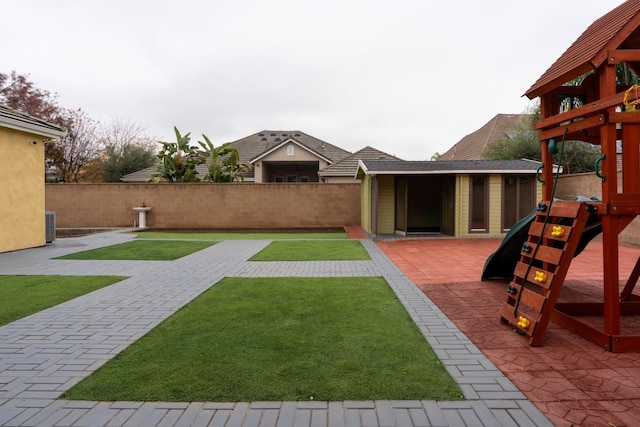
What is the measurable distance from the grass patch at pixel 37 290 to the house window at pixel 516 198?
40.9 feet

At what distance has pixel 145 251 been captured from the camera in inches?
415

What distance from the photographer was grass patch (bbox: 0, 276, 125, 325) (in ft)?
16.5

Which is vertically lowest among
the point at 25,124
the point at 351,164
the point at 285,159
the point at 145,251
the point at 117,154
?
the point at 145,251

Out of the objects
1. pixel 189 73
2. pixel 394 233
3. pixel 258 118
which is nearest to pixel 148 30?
pixel 189 73

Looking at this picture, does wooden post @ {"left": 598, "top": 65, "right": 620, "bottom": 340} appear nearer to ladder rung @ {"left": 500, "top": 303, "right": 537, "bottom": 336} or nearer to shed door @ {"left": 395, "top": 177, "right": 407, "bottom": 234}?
ladder rung @ {"left": 500, "top": 303, "right": 537, "bottom": 336}

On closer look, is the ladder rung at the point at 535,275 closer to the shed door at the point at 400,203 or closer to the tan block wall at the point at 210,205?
the shed door at the point at 400,203

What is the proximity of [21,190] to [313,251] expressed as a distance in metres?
8.48

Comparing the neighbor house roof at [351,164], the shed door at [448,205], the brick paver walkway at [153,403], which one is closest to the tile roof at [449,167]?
the shed door at [448,205]

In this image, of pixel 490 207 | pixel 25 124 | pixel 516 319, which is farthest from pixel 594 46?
pixel 25 124

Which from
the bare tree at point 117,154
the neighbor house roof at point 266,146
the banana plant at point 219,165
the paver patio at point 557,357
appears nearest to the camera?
the paver patio at point 557,357

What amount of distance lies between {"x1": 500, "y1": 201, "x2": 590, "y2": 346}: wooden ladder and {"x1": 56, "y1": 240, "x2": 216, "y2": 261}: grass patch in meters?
7.79

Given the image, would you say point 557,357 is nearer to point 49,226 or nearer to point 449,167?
point 449,167

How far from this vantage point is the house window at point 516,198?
1347cm

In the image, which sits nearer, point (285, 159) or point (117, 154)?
point (285, 159)
